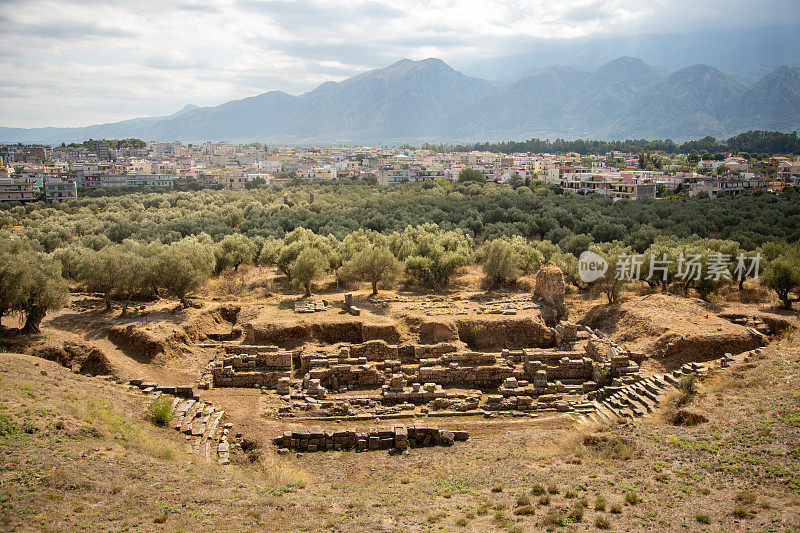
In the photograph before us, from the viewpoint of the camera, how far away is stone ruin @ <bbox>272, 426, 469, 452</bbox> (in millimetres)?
20766

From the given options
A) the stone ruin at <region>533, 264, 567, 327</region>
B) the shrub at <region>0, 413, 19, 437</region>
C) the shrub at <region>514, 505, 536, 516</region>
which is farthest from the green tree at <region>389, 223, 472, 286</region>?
the shrub at <region>0, 413, 19, 437</region>

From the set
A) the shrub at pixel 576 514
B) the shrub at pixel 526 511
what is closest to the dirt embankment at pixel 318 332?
the shrub at pixel 526 511

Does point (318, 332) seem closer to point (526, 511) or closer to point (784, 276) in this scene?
point (526, 511)

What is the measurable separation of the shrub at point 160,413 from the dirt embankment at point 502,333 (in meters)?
13.6

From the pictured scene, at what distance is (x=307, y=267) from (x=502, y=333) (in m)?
13.0

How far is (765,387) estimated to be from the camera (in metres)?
21.0

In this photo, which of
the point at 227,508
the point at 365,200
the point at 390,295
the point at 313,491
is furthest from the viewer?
the point at 365,200

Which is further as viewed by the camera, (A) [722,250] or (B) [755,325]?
(A) [722,250]

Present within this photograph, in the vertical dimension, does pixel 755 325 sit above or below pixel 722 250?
below

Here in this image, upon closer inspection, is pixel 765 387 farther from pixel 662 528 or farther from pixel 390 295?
pixel 390 295

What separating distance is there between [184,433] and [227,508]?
6.80 m

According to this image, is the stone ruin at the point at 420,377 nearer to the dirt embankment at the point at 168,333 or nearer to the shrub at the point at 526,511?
the dirt embankment at the point at 168,333

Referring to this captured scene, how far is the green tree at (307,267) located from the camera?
36.0m

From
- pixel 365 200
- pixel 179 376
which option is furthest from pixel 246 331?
pixel 365 200
